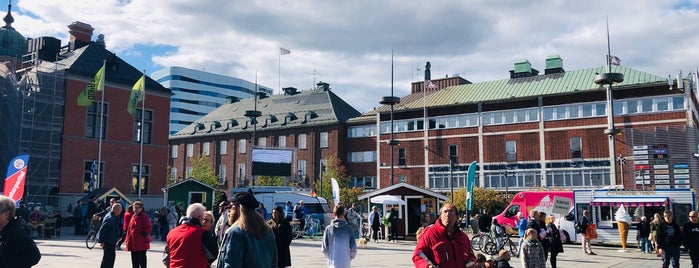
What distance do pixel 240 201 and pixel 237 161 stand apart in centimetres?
7652

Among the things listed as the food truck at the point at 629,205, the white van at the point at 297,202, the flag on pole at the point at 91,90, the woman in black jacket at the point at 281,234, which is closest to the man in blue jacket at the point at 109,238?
the woman in black jacket at the point at 281,234

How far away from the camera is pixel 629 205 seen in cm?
2706

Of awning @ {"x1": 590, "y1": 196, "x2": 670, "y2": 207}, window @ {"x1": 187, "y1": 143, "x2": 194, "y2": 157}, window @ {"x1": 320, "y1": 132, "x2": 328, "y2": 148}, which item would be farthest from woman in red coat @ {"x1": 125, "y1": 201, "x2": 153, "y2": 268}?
window @ {"x1": 187, "y1": 143, "x2": 194, "y2": 157}

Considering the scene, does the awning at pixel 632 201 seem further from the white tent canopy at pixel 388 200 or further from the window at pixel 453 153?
the window at pixel 453 153

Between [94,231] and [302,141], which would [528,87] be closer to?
[302,141]

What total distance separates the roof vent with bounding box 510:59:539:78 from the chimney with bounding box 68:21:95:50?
4163cm

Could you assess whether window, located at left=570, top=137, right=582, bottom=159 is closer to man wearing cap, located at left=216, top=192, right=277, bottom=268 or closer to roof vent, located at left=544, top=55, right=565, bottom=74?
roof vent, located at left=544, top=55, right=565, bottom=74

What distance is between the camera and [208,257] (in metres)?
7.06

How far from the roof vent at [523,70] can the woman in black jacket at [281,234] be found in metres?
59.4

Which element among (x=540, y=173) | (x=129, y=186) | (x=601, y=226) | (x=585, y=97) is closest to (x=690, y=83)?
(x=585, y=97)

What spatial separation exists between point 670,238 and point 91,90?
111ft

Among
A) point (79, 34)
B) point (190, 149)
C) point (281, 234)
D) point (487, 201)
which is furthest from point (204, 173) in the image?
point (281, 234)

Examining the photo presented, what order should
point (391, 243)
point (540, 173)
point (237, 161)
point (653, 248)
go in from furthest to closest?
point (237, 161) → point (540, 173) → point (391, 243) → point (653, 248)

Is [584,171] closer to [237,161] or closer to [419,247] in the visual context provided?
[237,161]
